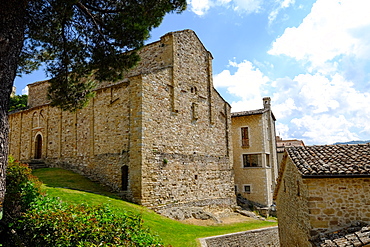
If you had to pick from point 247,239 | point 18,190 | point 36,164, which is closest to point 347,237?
point 247,239

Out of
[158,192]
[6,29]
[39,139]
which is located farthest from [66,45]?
[39,139]

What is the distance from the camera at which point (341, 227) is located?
8727 mm

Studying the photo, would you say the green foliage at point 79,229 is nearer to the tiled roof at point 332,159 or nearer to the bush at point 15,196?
the bush at point 15,196

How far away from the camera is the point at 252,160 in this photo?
90.8ft

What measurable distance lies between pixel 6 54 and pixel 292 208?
10.8 metres

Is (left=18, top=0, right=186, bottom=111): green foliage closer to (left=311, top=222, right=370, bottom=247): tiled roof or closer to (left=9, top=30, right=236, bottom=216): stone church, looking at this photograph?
(left=9, top=30, right=236, bottom=216): stone church

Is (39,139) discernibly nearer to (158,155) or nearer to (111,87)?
(111,87)

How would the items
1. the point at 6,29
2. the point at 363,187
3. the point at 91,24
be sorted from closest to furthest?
the point at 6,29
the point at 363,187
the point at 91,24

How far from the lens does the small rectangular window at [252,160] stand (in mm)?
27253

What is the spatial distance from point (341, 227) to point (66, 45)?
10.6 meters

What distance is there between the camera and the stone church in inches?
621

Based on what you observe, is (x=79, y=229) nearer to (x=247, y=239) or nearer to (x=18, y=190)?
(x=18, y=190)

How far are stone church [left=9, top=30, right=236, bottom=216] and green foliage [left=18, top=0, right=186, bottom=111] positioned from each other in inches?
231

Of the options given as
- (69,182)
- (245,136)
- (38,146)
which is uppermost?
(245,136)
